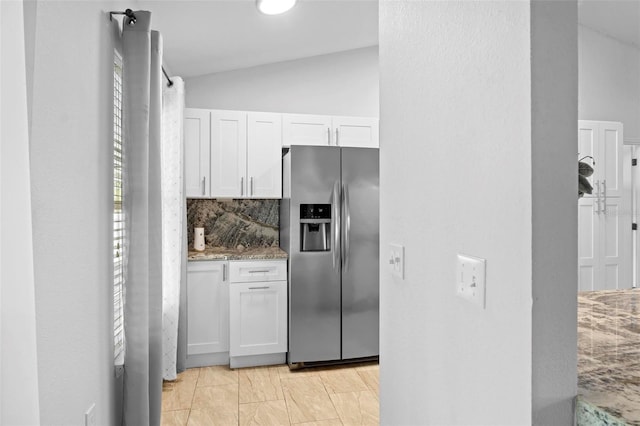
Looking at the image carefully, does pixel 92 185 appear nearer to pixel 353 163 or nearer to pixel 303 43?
pixel 353 163

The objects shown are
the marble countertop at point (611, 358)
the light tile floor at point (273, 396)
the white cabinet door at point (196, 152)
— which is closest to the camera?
the marble countertop at point (611, 358)

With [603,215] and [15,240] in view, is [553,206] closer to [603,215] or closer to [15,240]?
[15,240]

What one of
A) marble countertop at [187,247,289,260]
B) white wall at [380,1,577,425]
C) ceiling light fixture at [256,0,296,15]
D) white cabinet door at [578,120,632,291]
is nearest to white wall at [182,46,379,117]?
ceiling light fixture at [256,0,296,15]

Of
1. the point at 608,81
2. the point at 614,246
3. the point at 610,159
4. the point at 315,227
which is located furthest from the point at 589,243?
the point at 315,227

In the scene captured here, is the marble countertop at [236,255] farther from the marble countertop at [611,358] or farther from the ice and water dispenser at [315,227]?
the marble countertop at [611,358]

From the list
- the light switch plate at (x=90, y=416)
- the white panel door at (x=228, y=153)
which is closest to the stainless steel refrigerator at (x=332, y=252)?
the white panel door at (x=228, y=153)

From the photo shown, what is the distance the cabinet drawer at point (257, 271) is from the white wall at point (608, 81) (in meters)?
3.39

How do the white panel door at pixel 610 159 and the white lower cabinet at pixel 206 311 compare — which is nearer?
the white lower cabinet at pixel 206 311

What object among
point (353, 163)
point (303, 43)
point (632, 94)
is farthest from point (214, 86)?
point (632, 94)

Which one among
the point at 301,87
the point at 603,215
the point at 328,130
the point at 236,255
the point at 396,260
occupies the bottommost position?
the point at 236,255

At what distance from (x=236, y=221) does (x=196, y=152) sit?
810mm

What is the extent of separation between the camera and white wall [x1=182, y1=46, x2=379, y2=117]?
383cm

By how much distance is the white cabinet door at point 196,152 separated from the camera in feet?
11.4

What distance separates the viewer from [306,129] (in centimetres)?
371
